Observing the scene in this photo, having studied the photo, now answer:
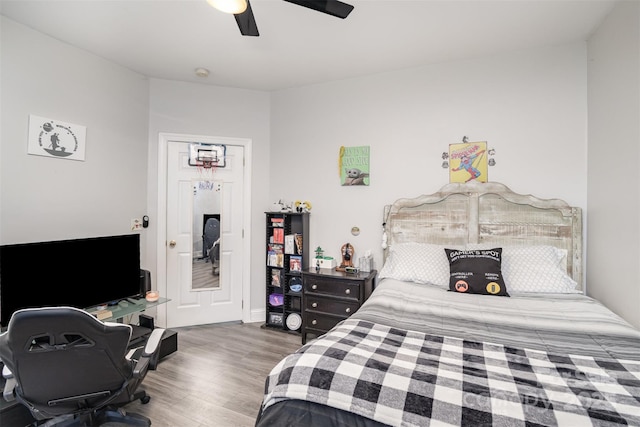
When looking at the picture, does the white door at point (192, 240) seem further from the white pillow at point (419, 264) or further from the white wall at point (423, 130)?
the white pillow at point (419, 264)

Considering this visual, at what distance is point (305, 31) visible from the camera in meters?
2.38

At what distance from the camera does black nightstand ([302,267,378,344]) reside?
109 inches

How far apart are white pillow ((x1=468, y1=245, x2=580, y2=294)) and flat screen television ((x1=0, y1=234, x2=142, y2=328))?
313cm

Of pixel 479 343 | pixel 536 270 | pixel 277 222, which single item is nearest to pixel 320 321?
pixel 277 222

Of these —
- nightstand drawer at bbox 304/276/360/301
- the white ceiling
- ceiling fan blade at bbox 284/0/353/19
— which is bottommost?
nightstand drawer at bbox 304/276/360/301

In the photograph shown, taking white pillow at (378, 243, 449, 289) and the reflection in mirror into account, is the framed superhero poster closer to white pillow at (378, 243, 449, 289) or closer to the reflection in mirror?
white pillow at (378, 243, 449, 289)

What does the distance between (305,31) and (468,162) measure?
187cm

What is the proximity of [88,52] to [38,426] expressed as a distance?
296 centimetres

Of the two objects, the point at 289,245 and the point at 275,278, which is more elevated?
the point at 289,245

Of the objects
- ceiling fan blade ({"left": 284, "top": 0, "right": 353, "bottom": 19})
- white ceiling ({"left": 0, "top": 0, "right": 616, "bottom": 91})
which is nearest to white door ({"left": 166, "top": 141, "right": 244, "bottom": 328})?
white ceiling ({"left": 0, "top": 0, "right": 616, "bottom": 91})

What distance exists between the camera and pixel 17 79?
2211 millimetres

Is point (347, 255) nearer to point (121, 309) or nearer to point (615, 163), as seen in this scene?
point (121, 309)

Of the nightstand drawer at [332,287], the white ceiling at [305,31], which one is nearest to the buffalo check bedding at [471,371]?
the nightstand drawer at [332,287]

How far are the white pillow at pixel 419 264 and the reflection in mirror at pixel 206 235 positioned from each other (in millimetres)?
2015
